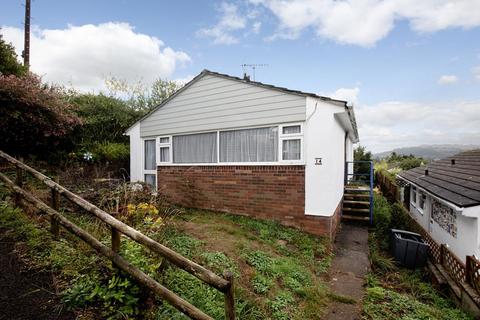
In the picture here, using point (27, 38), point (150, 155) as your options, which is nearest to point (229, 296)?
point (150, 155)

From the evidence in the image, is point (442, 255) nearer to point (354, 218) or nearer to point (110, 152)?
point (354, 218)

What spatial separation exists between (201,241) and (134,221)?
1.41 m

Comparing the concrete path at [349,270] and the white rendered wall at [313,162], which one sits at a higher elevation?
the white rendered wall at [313,162]

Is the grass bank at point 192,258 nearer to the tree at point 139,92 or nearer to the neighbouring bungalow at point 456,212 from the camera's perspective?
the neighbouring bungalow at point 456,212

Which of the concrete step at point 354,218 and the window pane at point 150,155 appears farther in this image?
the window pane at point 150,155

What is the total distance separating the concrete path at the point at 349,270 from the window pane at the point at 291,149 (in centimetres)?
272

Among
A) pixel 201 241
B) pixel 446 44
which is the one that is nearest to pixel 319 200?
pixel 201 241

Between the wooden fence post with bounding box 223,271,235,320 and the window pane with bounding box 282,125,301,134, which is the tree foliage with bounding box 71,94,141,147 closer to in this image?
the window pane with bounding box 282,125,301,134

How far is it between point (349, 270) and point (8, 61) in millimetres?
12851

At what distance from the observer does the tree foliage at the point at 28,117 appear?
277 inches

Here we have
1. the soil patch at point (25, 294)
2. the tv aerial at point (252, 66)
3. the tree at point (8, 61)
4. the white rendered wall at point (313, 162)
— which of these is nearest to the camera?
the soil patch at point (25, 294)

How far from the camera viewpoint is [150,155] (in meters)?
10.3

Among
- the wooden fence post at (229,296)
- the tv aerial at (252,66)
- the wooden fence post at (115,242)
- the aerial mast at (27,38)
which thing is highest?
the aerial mast at (27,38)

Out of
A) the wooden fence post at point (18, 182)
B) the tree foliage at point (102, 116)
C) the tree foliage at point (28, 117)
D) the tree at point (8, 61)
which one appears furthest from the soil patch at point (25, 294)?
the tree foliage at point (102, 116)
